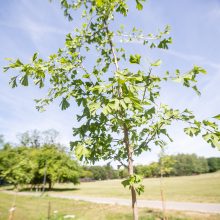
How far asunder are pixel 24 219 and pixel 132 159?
13.4 meters

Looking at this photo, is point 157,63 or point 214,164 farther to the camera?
point 214,164

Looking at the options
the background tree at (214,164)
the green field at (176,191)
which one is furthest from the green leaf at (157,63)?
the background tree at (214,164)

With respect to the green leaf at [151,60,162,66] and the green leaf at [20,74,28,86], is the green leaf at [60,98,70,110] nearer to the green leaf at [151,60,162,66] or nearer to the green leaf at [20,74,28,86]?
the green leaf at [20,74,28,86]

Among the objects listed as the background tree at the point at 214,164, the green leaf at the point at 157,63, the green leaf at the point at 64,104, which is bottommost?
the green leaf at the point at 64,104

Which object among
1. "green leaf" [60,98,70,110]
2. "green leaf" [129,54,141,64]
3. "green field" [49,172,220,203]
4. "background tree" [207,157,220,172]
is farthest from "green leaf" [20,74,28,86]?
"background tree" [207,157,220,172]

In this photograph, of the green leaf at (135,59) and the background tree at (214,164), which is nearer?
the green leaf at (135,59)

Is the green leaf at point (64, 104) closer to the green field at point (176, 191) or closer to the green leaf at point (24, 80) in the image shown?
the green leaf at point (24, 80)

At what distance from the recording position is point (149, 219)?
40.1ft

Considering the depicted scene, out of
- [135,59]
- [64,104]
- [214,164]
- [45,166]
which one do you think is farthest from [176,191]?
[214,164]

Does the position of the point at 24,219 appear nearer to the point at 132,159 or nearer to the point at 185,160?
the point at 132,159

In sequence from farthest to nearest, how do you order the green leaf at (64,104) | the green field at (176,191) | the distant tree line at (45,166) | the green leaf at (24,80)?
1. the green field at (176,191)
2. the distant tree line at (45,166)
3. the green leaf at (64,104)
4. the green leaf at (24,80)

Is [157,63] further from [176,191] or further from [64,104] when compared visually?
[176,191]

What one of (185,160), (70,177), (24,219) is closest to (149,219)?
(24,219)

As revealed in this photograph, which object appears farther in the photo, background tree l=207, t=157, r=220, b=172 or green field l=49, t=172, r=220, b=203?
background tree l=207, t=157, r=220, b=172
